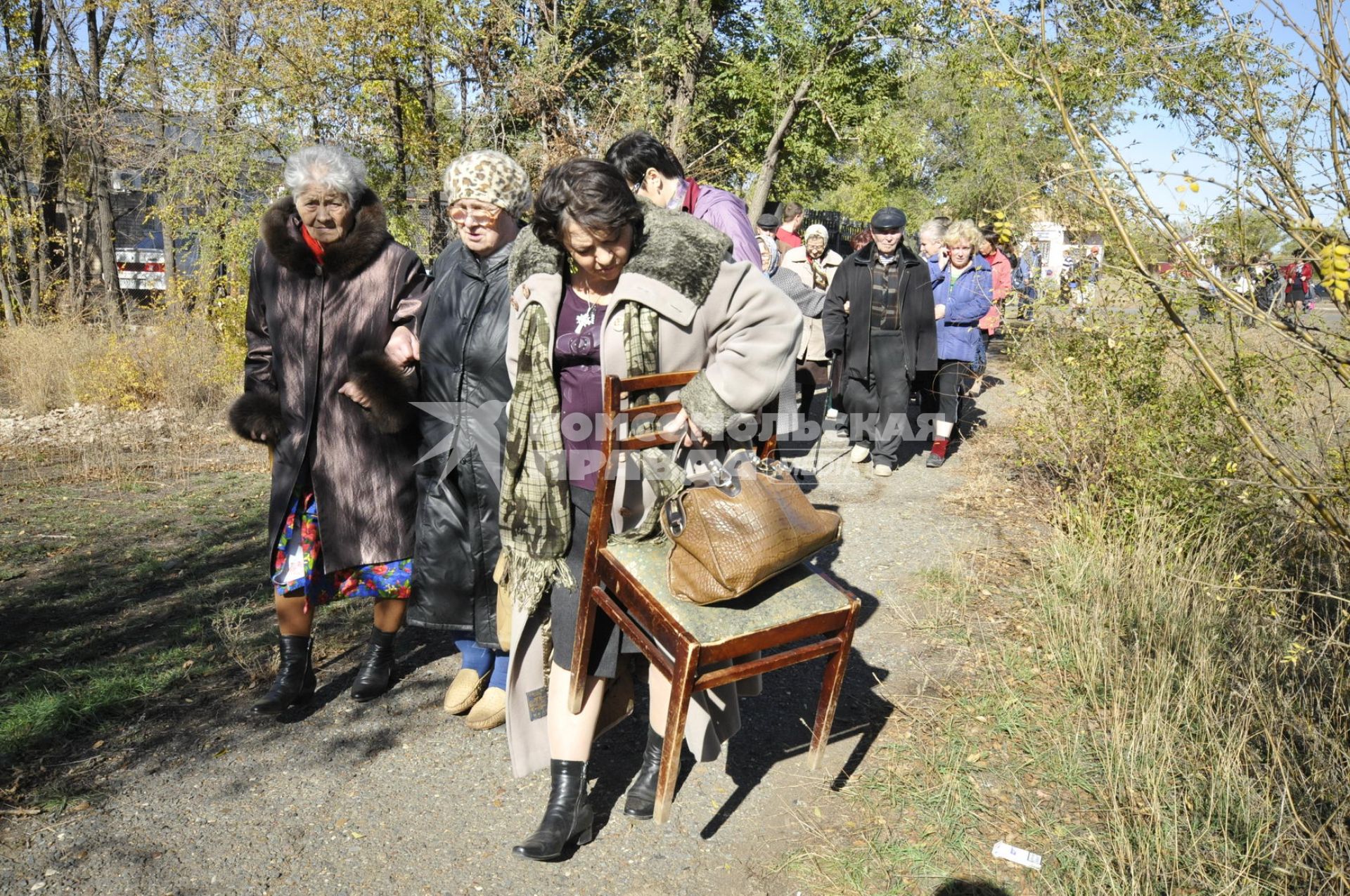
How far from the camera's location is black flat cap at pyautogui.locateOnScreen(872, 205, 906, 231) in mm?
7152

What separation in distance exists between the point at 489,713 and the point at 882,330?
4.78 m

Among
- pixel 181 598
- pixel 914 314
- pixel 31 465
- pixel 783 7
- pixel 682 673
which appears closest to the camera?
pixel 682 673

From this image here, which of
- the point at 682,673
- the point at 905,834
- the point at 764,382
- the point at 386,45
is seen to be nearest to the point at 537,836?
the point at 682,673

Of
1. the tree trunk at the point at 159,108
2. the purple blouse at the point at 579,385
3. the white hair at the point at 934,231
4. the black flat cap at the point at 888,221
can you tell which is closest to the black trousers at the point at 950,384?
the white hair at the point at 934,231

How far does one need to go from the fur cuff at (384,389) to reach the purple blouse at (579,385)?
899 mm

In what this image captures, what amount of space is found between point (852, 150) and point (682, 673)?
17.3 m

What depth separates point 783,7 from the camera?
16062 mm

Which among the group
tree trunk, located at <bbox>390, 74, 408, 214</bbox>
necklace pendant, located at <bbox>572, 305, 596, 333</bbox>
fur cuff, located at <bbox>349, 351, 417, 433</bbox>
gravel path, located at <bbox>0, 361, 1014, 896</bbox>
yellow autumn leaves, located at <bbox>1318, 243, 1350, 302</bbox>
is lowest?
gravel path, located at <bbox>0, 361, 1014, 896</bbox>

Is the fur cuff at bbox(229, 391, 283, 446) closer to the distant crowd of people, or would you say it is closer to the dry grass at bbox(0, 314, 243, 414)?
the distant crowd of people

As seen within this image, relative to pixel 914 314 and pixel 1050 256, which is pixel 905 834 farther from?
pixel 1050 256

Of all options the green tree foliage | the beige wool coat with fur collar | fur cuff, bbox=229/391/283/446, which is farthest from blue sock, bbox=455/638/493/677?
the green tree foliage

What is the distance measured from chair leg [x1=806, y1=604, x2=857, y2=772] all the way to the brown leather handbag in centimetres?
34

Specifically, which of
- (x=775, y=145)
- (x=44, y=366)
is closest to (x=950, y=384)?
(x=44, y=366)

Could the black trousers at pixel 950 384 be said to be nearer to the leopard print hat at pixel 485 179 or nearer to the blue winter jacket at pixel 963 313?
the blue winter jacket at pixel 963 313
